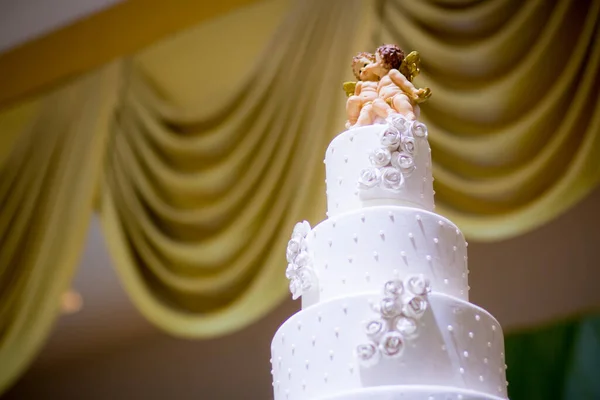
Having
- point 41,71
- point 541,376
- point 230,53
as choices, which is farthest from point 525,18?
point 41,71

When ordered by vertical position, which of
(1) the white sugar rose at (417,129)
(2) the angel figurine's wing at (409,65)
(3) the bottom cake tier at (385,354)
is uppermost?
(2) the angel figurine's wing at (409,65)

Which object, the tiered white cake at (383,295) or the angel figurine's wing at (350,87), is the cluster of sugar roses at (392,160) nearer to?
the tiered white cake at (383,295)

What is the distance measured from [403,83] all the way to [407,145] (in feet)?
0.47

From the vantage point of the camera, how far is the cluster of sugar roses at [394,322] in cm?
132

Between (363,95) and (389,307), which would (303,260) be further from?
(363,95)

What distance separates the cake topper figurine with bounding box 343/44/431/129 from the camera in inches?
61.2

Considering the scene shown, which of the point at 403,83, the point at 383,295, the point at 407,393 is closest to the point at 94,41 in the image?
the point at 403,83

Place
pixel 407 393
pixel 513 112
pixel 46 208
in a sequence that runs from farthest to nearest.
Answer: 1. pixel 46 208
2. pixel 513 112
3. pixel 407 393

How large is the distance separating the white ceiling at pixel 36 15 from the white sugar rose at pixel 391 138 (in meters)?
2.30

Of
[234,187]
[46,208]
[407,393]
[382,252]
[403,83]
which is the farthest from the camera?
[46,208]

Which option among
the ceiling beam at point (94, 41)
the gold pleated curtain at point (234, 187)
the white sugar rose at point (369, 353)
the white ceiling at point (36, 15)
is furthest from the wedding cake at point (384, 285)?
the white ceiling at point (36, 15)

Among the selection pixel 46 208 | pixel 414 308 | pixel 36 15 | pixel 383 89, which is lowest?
pixel 414 308

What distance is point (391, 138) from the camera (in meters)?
1.46

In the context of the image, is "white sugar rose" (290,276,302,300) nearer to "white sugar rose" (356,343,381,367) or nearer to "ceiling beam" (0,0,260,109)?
"white sugar rose" (356,343,381,367)
